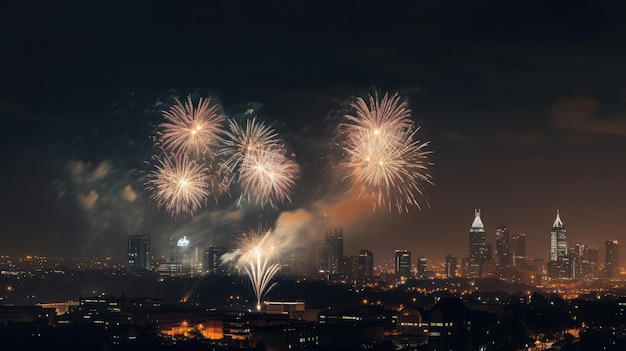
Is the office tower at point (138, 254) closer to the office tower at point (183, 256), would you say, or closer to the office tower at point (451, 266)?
the office tower at point (183, 256)

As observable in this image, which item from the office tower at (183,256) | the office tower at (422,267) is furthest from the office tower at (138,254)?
the office tower at (422,267)

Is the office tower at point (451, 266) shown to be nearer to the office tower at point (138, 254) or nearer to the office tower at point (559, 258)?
the office tower at point (559, 258)

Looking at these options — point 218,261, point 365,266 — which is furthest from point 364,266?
point 218,261

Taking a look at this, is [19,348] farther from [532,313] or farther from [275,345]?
[532,313]

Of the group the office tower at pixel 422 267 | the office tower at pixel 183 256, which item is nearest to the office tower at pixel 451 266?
the office tower at pixel 422 267

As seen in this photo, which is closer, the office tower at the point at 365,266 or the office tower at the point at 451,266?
the office tower at the point at 365,266

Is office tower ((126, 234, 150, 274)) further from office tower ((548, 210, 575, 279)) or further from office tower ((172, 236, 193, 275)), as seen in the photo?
office tower ((548, 210, 575, 279))
